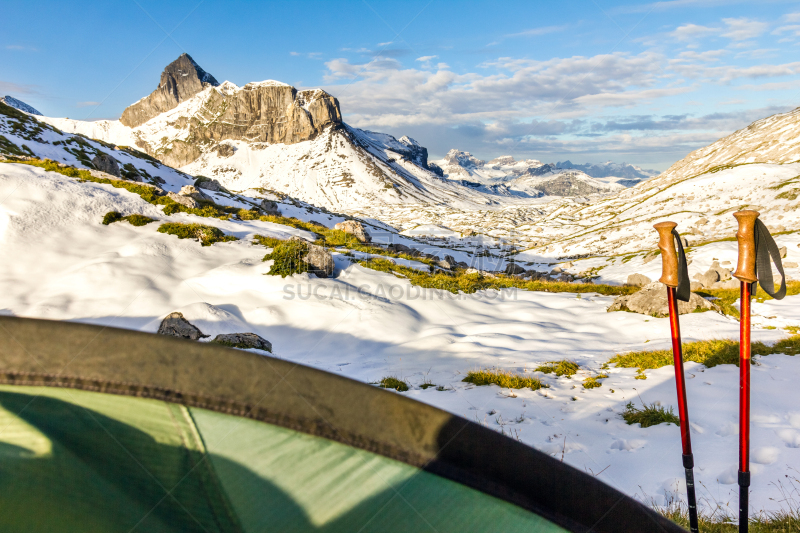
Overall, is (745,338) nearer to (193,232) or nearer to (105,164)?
(193,232)

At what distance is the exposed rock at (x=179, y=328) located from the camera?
28.6ft

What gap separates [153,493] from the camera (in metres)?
1.37

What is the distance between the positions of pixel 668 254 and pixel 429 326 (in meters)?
10.2

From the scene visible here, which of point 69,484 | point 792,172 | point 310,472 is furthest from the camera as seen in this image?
point 792,172

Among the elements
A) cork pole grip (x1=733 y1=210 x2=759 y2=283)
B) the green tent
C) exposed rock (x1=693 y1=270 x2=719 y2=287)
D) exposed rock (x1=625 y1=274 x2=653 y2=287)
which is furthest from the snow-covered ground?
exposed rock (x1=625 y1=274 x2=653 y2=287)

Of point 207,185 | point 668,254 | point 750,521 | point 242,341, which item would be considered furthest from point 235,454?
point 207,185

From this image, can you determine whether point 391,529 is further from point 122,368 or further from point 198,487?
point 122,368

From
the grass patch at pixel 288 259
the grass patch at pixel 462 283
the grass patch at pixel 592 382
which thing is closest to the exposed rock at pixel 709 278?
the grass patch at pixel 462 283

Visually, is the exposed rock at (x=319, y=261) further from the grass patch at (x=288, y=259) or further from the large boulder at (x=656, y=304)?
the large boulder at (x=656, y=304)

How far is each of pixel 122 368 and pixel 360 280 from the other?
1356 cm

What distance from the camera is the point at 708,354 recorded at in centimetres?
797

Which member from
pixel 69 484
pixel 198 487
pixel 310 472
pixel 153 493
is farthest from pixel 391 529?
pixel 69 484

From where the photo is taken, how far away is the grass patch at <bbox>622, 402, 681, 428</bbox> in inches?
218

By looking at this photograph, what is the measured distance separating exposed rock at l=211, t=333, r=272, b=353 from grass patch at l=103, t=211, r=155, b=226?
9.45 meters
